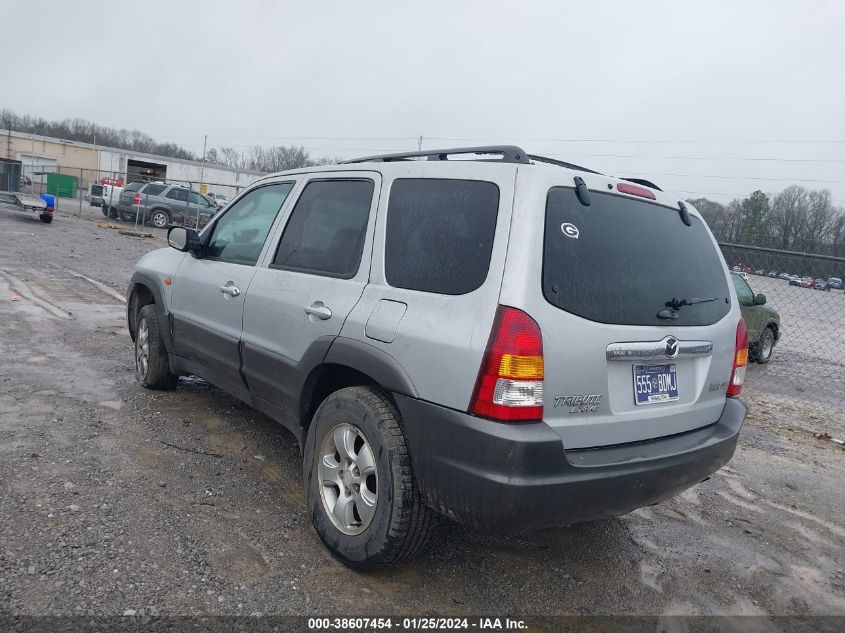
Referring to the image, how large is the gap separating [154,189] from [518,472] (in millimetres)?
24093

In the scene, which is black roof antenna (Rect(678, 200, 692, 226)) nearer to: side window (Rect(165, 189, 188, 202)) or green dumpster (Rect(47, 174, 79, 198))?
side window (Rect(165, 189, 188, 202))

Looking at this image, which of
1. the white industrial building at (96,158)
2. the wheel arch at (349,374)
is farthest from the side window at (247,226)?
the white industrial building at (96,158)

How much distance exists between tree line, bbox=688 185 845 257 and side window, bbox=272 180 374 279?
7.02m

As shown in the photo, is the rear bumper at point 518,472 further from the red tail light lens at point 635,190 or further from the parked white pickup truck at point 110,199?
the parked white pickup truck at point 110,199

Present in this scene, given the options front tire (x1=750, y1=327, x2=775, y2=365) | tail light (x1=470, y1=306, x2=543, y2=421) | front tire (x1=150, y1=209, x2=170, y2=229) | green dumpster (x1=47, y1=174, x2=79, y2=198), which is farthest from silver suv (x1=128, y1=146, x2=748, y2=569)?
green dumpster (x1=47, y1=174, x2=79, y2=198)

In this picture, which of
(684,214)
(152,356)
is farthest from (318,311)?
(152,356)

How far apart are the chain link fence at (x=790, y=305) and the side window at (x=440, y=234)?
5.58 m

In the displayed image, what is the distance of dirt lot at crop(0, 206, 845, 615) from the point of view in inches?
105

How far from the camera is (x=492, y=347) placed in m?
2.34

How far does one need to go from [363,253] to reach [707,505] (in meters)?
2.95

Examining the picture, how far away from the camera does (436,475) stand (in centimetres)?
247

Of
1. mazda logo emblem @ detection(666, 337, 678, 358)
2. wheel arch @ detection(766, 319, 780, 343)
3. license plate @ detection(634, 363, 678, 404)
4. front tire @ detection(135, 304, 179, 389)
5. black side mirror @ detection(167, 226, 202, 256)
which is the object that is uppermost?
black side mirror @ detection(167, 226, 202, 256)

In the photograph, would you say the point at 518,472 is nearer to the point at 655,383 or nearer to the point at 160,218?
the point at 655,383

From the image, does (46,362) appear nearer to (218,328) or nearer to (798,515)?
(218,328)
